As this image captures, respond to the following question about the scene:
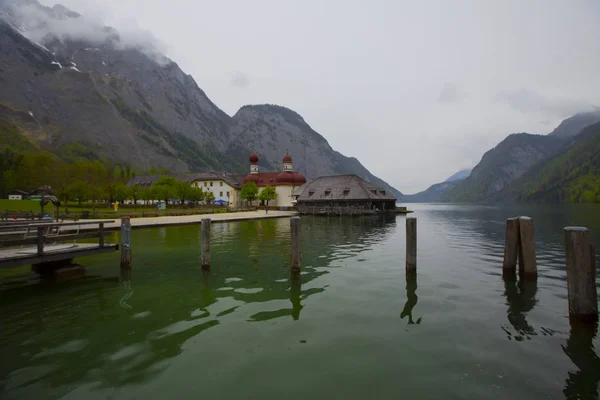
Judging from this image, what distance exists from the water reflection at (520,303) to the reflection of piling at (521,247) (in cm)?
34

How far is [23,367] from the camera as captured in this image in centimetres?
700

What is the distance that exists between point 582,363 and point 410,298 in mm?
5101

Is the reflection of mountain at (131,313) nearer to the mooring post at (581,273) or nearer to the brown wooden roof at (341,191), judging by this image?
the mooring post at (581,273)

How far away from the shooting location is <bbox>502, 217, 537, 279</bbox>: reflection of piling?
511 inches

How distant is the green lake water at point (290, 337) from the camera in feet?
20.7

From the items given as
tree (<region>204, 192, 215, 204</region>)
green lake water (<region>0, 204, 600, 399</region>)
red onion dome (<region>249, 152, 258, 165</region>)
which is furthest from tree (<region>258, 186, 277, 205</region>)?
green lake water (<region>0, 204, 600, 399</region>)

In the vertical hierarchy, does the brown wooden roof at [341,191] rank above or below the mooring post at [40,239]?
above

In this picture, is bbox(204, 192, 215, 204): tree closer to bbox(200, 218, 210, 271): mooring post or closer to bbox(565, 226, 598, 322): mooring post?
bbox(200, 218, 210, 271): mooring post

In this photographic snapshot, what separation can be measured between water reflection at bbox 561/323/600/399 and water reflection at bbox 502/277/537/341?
36.0 inches

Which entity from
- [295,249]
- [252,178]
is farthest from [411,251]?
[252,178]

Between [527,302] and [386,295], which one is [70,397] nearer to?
[386,295]

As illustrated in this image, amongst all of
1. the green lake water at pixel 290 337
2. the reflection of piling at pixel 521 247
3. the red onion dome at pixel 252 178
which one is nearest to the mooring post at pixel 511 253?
the reflection of piling at pixel 521 247

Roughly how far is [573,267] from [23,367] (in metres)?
13.2

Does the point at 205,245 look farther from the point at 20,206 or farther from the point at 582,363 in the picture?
the point at 20,206
